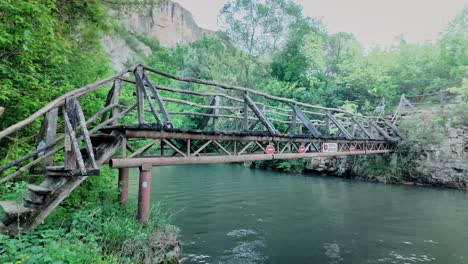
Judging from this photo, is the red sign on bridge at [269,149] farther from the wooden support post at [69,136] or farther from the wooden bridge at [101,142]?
the wooden support post at [69,136]

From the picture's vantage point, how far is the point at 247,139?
27.3ft

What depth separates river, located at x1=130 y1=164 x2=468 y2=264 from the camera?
740 centimetres

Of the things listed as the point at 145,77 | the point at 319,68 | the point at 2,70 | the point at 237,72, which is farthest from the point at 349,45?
the point at 2,70

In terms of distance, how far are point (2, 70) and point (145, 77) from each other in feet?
8.09

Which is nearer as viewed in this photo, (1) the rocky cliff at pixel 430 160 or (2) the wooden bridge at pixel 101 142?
(2) the wooden bridge at pixel 101 142

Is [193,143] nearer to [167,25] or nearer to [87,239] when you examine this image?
[87,239]

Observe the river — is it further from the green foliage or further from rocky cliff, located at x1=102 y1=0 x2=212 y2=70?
rocky cliff, located at x1=102 y1=0 x2=212 y2=70

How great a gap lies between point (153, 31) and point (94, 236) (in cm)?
5334

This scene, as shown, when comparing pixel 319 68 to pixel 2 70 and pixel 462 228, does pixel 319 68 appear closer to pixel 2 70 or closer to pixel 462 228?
pixel 462 228

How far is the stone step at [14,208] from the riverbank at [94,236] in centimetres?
16

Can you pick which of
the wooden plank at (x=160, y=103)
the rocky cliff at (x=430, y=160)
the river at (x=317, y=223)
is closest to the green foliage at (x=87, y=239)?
the river at (x=317, y=223)

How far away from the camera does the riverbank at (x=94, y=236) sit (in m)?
3.57

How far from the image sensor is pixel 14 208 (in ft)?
14.0

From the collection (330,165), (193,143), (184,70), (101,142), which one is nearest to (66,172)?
(101,142)
